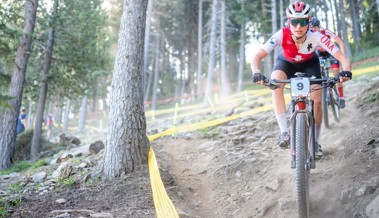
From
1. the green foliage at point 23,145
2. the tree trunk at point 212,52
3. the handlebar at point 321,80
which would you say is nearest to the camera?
the handlebar at point 321,80

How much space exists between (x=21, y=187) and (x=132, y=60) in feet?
10.5

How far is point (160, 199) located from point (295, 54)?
9.13 ft

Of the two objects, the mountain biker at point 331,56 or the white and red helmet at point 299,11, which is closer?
the white and red helmet at point 299,11

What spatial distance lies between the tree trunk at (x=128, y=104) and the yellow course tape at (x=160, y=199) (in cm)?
50

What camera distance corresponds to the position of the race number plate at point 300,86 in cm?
425

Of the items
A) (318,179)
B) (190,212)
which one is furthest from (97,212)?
(318,179)

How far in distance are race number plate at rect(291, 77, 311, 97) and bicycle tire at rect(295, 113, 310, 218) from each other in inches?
10.6

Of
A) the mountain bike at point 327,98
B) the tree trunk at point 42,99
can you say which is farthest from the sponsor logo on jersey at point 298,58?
the tree trunk at point 42,99

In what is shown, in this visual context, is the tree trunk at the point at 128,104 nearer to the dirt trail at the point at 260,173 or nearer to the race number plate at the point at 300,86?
the dirt trail at the point at 260,173

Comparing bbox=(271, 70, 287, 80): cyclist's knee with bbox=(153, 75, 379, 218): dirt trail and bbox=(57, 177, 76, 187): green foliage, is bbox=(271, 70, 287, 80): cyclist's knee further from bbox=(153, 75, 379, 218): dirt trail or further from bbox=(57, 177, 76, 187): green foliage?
bbox=(57, 177, 76, 187): green foliage

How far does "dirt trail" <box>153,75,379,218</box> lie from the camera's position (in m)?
4.70

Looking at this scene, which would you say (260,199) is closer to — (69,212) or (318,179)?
(318,179)

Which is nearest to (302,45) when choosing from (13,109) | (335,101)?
(335,101)

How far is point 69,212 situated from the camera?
4789 millimetres
